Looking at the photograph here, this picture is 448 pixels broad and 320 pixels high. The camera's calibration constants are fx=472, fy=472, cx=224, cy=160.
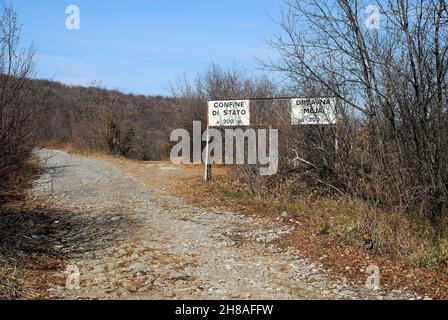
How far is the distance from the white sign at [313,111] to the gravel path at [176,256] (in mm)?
2922

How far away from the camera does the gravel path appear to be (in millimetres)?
5340

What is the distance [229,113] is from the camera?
44.4 feet

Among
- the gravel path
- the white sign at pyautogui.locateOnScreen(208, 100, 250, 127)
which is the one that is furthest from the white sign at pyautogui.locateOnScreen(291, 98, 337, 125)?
the gravel path

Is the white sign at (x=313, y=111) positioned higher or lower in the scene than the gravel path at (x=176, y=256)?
higher

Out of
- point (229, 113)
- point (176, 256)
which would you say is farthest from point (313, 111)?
point (176, 256)

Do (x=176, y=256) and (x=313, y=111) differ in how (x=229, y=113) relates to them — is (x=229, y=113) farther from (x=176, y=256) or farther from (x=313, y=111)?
(x=176, y=256)

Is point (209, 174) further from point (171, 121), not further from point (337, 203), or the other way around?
point (171, 121)

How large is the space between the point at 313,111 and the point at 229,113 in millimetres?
3411

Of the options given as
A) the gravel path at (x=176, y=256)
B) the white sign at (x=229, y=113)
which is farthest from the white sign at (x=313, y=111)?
the gravel path at (x=176, y=256)

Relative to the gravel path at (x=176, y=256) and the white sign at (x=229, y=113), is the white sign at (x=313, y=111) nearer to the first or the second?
the white sign at (x=229, y=113)

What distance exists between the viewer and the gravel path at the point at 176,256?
534cm

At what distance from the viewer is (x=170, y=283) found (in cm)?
559

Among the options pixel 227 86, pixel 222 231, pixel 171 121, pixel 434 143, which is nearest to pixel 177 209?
pixel 222 231

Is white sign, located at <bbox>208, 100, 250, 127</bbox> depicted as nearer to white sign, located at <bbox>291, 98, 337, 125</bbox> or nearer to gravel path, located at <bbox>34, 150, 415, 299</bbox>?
white sign, located at <bbox>291, 98, 337, 125</bbox>
